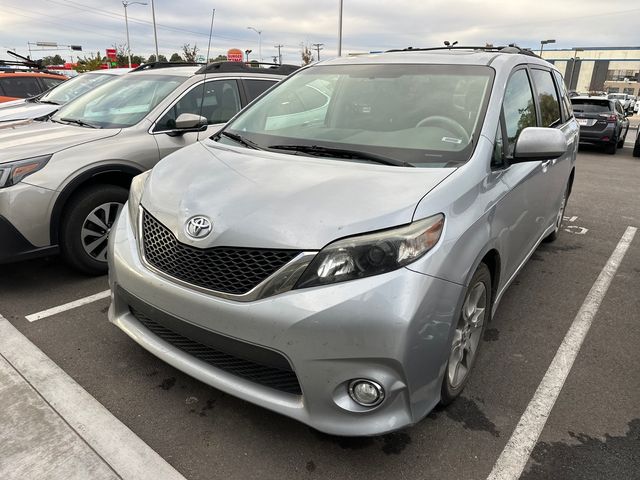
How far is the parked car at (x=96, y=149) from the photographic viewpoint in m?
3.48

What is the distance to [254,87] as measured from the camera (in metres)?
5.29

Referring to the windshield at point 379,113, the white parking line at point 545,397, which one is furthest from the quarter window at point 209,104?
the white parking line at point 545,397

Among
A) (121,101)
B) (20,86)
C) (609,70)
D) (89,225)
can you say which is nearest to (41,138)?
(89,225)

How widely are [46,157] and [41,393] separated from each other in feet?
6.07

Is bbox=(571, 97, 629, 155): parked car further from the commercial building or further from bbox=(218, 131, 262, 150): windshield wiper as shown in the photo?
the commercial building

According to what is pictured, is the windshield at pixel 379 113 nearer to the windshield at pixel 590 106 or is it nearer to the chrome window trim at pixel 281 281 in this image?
the chrome window trim at pixel 281 281

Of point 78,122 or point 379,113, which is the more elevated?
point 379,113

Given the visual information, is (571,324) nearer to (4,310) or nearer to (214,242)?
(214,242)

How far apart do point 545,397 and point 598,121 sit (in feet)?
41.9

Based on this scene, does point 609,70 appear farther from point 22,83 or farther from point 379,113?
point 379,113

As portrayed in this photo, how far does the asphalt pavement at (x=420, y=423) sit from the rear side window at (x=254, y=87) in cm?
254

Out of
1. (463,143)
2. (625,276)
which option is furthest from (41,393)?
(625,276)

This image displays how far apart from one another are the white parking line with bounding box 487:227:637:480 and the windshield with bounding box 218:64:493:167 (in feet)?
4.50

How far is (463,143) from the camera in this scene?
2.61 metres
